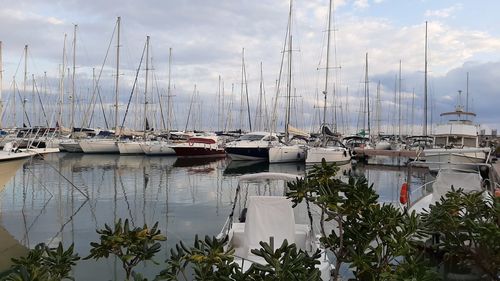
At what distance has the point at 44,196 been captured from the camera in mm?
21641

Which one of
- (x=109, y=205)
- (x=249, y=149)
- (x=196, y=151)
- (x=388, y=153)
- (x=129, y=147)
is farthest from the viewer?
(x=129, y=147)

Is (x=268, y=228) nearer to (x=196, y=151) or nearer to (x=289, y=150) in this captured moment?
(x=289, y=150)

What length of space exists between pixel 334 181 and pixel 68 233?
12.3 m

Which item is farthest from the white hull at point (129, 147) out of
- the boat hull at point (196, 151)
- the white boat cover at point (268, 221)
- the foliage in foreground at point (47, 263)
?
the foliage in foreground at point (47, 263)

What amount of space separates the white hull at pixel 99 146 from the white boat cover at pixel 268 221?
48.8 meters

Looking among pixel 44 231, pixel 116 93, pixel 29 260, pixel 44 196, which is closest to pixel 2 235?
pixel 44 231

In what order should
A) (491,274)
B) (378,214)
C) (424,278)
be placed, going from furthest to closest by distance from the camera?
(491,274), (378,214), (424,278)

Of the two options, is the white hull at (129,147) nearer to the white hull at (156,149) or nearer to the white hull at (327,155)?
the white hull at (156,149)

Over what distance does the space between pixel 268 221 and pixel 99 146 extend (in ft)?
165

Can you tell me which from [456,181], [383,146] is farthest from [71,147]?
[456,181]

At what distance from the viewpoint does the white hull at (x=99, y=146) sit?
5531 centimetres

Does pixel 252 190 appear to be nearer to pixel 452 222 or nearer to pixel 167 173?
pixel 167 173

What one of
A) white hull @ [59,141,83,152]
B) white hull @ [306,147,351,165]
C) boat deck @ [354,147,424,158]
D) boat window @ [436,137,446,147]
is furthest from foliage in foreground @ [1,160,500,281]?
white hull @ [59,141,83,152]

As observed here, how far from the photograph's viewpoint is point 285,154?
143 feet
